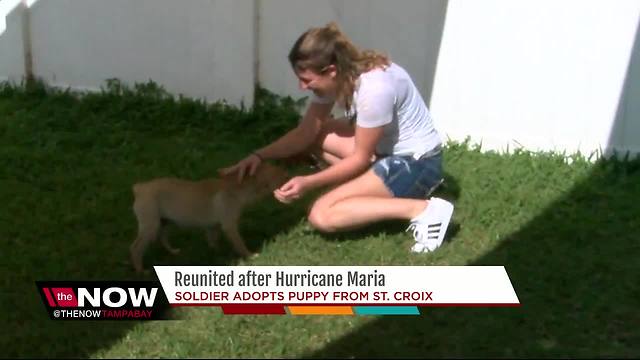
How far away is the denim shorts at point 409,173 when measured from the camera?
5.38m

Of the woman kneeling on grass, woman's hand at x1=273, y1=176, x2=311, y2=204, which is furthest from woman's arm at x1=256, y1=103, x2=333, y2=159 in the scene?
woman's hand at x1=273, y1=176, x2=311, y2=204

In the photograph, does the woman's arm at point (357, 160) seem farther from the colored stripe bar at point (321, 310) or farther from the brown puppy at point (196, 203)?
the colored stripe bar at point (321, 310)

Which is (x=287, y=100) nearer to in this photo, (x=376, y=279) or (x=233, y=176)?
(x=233, y=176)

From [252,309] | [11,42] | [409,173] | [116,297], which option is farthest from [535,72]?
[11,42]

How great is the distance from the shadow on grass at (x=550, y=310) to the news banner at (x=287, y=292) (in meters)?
0.09

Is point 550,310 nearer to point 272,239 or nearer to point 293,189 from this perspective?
point 293,189

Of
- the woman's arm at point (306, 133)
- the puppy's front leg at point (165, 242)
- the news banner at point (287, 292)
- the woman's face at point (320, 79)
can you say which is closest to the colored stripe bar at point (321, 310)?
the news banner at point (287, 292)

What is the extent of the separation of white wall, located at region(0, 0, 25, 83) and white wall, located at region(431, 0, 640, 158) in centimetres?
341

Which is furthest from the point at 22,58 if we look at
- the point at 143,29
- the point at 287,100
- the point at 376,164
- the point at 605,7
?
the point at 605,7

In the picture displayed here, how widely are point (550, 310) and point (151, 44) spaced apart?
14.2ft

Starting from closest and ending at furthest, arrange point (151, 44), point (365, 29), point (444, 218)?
1. point (444, 218)
2. point (365, 29)
3. point (151, 44)

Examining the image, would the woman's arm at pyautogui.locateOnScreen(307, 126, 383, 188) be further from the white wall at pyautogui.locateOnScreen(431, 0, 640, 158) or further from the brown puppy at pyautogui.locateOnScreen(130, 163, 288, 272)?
the white wall at pyautogui.locateOnScreen(431, 0, 640, 158)

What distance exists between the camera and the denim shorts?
538 cm

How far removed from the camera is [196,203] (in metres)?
5.00
